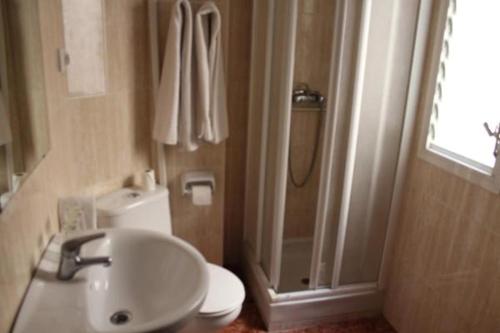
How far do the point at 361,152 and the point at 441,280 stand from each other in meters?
0.71

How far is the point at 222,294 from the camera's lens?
181 cm

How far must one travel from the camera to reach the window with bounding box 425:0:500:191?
1.59 metres

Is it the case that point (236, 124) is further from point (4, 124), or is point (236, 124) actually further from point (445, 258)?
point (4, 124)

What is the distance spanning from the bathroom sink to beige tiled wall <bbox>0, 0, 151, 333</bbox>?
51mm

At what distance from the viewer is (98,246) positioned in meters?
1.30

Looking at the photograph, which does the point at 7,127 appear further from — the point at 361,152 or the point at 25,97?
the point at 361,152

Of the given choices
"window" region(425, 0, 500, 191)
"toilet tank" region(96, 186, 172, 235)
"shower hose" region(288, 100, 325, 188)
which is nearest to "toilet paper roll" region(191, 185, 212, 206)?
"toilet tank" region(96, 186, 172, 235)

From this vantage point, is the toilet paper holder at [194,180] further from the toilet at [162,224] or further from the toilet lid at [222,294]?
the toilet lid at [222,294]

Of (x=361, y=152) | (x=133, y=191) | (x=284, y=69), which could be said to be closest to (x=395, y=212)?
(x=361, y=152)

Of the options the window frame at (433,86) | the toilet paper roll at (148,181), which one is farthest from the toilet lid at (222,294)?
the window frame at (433,86)

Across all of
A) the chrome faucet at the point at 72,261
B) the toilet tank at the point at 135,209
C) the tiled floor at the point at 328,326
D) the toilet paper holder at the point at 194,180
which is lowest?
the tiled floor at the point at 328,326

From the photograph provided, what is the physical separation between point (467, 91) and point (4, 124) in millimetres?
1762

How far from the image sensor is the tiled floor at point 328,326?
2179mm

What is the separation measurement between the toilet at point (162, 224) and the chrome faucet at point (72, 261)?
2.15 ft
